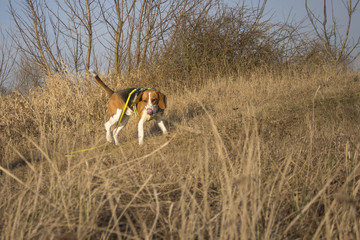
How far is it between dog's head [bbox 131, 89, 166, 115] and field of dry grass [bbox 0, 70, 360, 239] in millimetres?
A: 309

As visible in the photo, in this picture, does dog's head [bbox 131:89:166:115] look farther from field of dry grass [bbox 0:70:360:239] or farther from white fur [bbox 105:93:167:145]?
field of dry grass [bbox 0:70:360:239]

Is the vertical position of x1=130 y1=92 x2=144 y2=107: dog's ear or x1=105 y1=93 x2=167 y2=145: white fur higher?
x1=130 y1=92 x2=144 y2=107: dog's ear

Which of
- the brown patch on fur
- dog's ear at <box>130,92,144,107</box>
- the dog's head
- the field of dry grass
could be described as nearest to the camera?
the field of dry grass

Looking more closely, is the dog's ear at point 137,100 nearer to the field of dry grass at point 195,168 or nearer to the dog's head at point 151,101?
the dog's head at point 151,101

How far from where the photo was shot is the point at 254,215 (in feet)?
4.16

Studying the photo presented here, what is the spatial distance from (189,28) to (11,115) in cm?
680

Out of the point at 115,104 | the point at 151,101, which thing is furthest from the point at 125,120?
the point at 151,101

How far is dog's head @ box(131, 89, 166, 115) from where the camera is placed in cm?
433

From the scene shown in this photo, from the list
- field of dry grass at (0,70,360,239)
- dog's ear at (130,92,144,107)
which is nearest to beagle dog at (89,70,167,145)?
dog's ear at (130,92,144,107)

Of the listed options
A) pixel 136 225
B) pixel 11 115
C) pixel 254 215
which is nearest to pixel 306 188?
pixel 254 215

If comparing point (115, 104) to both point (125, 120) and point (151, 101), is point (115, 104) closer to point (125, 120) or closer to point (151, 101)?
point (125, 120)

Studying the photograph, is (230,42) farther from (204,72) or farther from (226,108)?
(226,108)

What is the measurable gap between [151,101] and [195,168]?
2.36 meters

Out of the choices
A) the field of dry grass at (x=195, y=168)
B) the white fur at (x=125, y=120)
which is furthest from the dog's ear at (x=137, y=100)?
the field of dry grass at (x=195, y=168)
